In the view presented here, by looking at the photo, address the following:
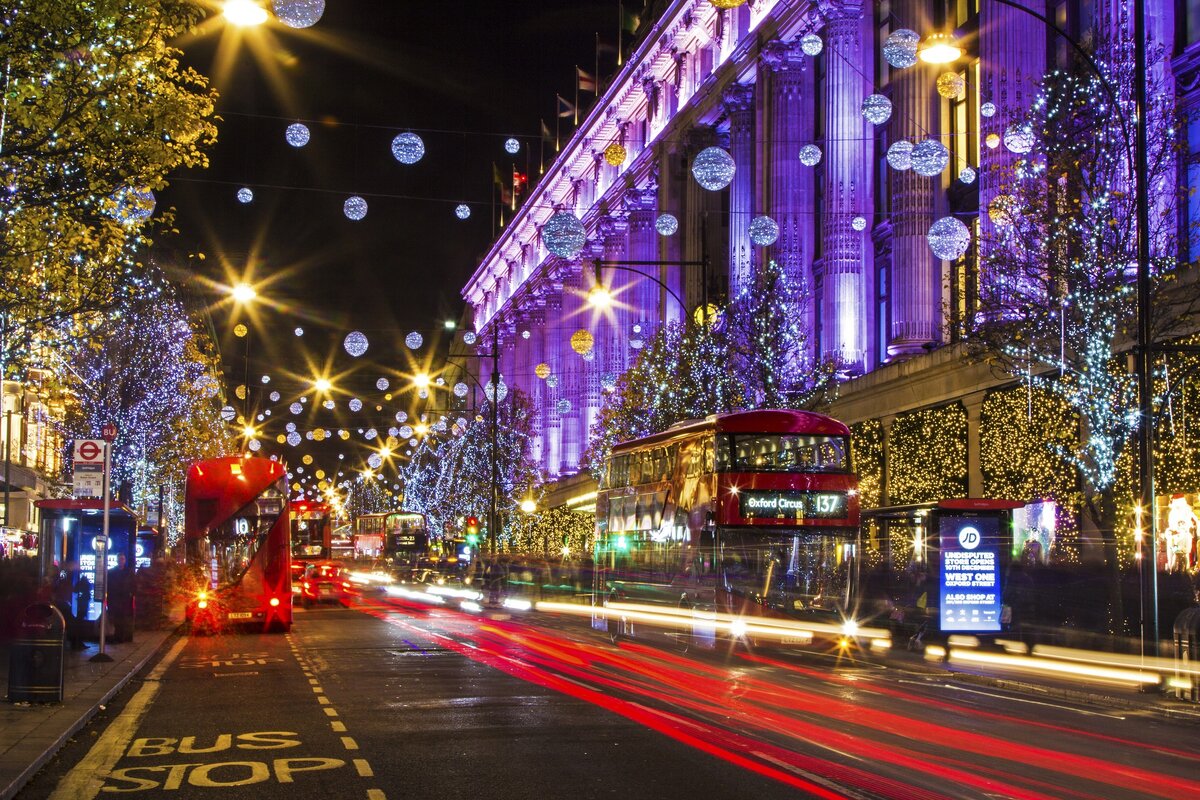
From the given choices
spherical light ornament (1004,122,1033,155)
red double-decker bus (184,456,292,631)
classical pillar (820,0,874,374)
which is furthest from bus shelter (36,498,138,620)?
classical pillar (820,0,874,374)

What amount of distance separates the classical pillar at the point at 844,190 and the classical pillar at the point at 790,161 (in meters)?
1.98

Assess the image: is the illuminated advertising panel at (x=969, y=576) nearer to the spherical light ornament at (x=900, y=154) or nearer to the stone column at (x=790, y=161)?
the spherical light ornament at (x=900, y=154)

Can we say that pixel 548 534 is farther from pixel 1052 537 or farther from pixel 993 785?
pixel 993 785

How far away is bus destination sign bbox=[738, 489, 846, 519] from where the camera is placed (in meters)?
25.2

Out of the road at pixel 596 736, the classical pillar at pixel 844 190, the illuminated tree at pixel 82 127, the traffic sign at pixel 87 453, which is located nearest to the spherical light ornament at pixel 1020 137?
the road at pixel 596 736

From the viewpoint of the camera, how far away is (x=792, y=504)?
25.3m

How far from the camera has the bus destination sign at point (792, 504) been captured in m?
25.2

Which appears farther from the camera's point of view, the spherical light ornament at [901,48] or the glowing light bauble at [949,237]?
the glowing light bauble at [949,237]

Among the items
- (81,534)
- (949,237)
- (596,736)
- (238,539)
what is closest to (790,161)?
(949,237)

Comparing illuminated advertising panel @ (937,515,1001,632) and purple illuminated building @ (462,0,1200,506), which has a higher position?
purple illuminated building @ (462,0,1200,506)

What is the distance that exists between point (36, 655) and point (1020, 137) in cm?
1963

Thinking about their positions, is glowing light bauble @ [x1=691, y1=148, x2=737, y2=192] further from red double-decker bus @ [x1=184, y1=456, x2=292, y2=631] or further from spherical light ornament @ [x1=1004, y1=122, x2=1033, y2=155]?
red double-decker bus @ [x1=184, y1=456, x2=292, y2=631]

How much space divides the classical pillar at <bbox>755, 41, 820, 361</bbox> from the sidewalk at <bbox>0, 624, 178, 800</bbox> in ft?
101

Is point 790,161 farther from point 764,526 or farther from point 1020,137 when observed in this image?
point 764,526
